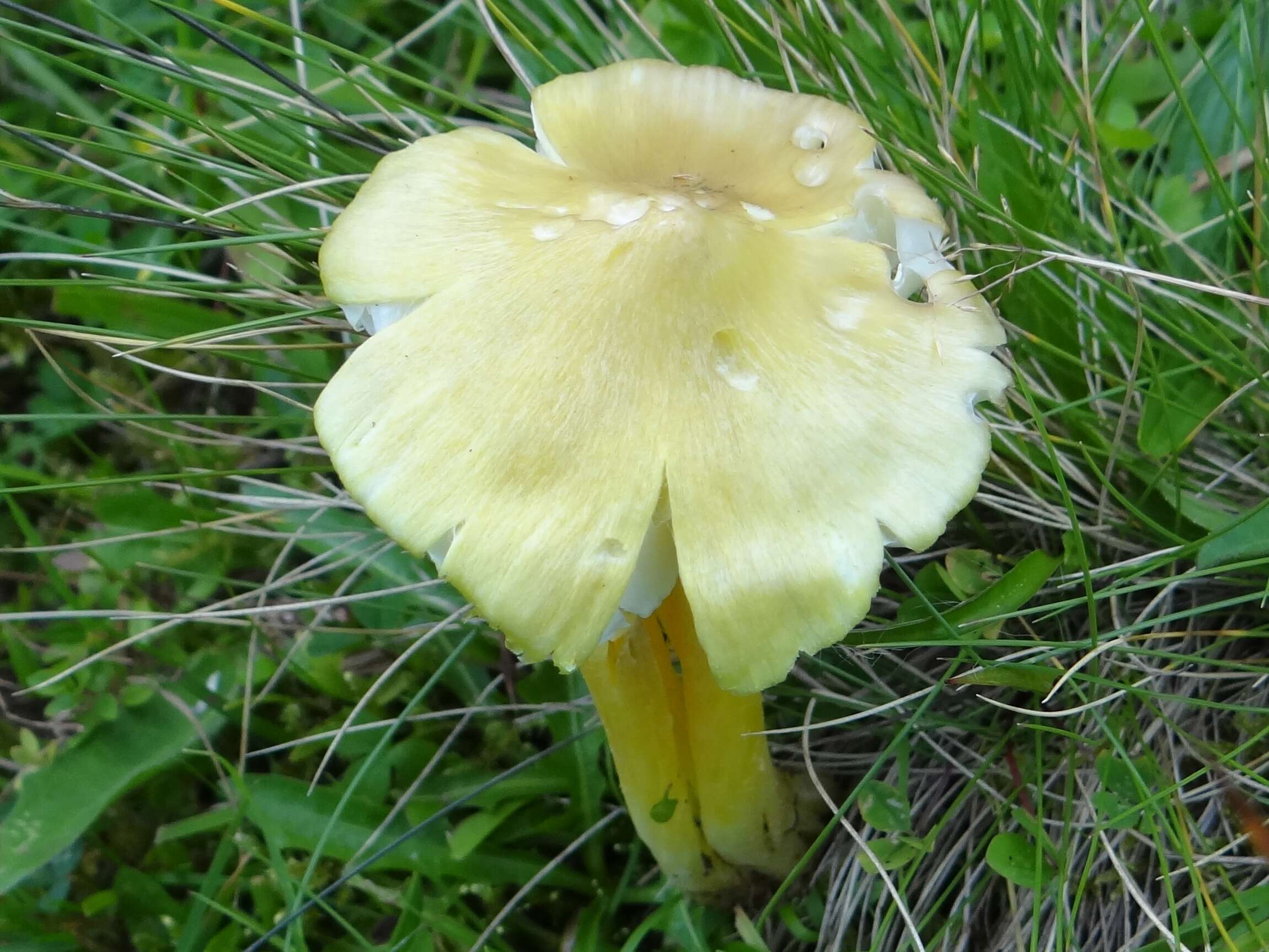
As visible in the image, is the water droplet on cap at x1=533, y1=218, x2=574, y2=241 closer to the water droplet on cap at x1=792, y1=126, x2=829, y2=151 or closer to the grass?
the water droplet on cap at x1=792, y1=126, x2=829, y2=151

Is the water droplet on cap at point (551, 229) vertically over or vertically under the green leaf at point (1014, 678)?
over

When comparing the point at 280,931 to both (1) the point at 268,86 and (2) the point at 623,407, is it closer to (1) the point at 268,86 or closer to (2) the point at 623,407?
(2) the point at 623,407

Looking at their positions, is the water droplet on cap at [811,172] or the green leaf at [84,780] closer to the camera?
the water droplet on cap at [811,172]

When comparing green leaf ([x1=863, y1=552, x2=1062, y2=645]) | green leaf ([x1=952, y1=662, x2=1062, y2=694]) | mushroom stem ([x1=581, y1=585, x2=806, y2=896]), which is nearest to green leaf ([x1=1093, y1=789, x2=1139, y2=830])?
green leaf ([x1=952, y1=662, x2=1062, y2=694])

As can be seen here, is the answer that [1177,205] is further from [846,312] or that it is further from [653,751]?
[653,751]

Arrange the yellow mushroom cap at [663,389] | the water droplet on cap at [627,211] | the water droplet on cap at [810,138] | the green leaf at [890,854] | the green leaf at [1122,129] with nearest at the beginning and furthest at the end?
1. the yellow mushroom cap at [663,389]
2. the water droplet on cap at [627,211]
3. the water droplet on cap at [810,138]
4. the green leaf at [890,854]
5. the green leaf at [1122,129]

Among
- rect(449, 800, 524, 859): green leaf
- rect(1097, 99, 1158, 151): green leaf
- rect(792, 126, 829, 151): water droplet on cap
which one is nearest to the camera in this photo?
rect(792, 126, 829, 151): water droplet on cap

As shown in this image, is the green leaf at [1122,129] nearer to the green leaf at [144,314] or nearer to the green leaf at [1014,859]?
the green leaf at [1014,859]

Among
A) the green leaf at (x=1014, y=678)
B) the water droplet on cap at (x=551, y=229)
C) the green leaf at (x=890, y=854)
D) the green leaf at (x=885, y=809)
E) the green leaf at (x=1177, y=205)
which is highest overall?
the water droplet on cap at (x=551, y=229)

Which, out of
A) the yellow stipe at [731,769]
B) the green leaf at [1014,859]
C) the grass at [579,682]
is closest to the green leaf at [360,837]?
the grass at [579,682]
